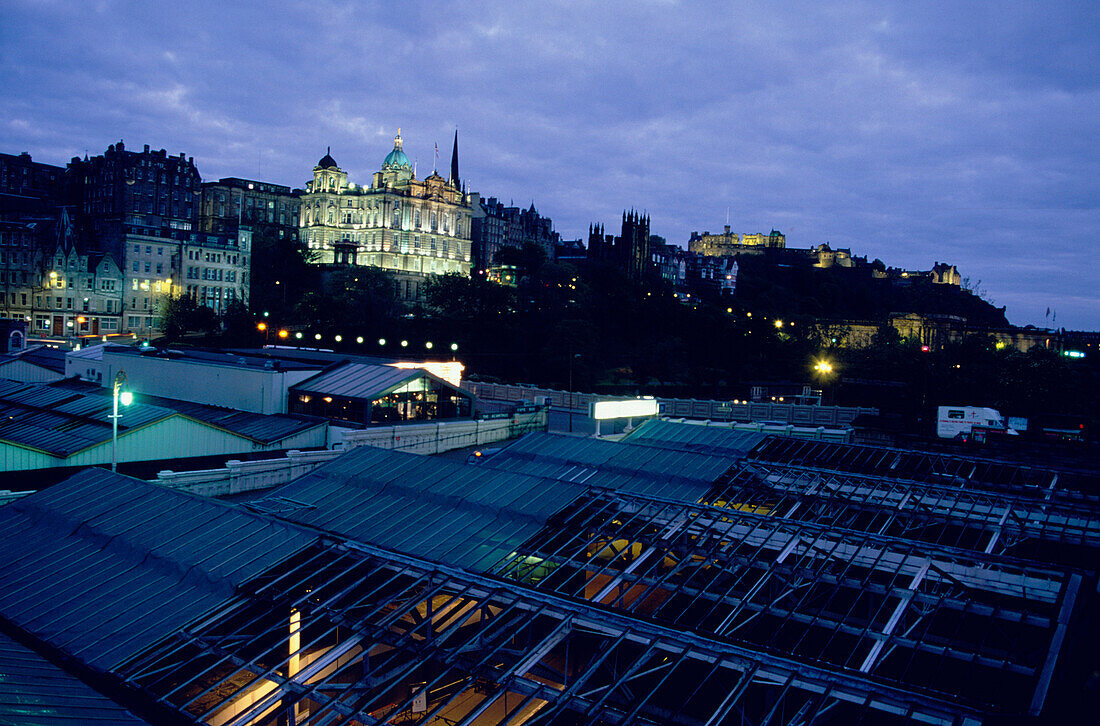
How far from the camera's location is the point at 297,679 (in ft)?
47.6

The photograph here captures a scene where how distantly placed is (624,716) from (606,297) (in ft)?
432

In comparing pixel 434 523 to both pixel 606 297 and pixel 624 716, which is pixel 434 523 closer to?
pixel 624 716

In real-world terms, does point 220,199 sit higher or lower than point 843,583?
higher

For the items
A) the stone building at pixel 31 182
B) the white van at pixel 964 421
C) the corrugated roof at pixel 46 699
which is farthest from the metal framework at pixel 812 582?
the stone building at pixel 31 182

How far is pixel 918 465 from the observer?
37812mm

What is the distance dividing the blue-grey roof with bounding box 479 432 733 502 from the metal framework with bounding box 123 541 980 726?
10.4 m

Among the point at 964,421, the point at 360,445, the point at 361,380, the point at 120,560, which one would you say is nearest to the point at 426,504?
the point at 120,560

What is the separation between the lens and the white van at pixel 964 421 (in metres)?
68.1

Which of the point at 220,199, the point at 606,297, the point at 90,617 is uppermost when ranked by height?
the point at 220,199

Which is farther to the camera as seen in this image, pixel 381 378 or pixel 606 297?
pixel 606 297

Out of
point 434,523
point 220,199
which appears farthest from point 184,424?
point 220,199

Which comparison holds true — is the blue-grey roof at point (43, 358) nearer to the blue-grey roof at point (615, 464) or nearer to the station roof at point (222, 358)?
the station roof at point (222, 358)

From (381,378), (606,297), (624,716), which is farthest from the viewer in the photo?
(606,297)

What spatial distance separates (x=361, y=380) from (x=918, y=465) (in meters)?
33.8
